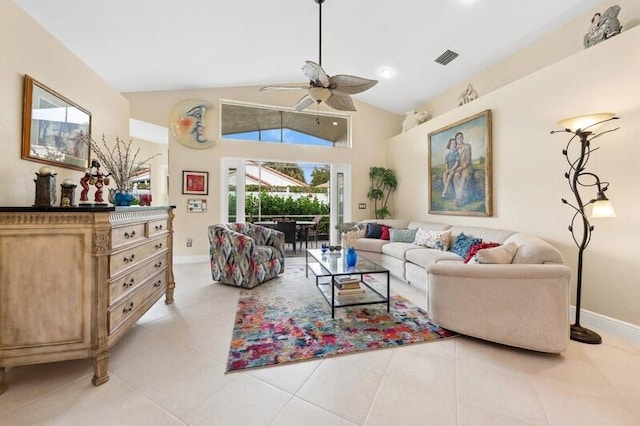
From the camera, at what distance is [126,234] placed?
78.2 inches

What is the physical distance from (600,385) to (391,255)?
266 centimetres

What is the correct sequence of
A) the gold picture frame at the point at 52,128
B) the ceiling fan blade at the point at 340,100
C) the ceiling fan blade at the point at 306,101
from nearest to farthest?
1. the gold picture frame at the point at 52,128
2. the ceiling fan blade at the point at 340,100
3. the ceiling fan blade at the point at 306,101

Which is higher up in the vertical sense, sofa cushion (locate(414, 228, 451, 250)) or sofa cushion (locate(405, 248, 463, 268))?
sofa cushion (locate(414, 228, 451, 250))

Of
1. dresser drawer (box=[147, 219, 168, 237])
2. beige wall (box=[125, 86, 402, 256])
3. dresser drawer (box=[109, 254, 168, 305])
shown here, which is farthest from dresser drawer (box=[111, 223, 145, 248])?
beige wall (box=[125, 86, 402, 256])

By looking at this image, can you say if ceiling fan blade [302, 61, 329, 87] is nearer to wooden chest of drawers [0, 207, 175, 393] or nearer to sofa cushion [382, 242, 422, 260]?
wooden chest of drawers [0, 207, 175, 393]

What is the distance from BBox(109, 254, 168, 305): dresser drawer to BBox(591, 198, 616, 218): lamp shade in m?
3.79

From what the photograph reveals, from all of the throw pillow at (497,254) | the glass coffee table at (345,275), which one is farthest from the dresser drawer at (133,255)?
the throw pillow at (497,254)

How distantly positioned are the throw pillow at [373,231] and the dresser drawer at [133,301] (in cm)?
349

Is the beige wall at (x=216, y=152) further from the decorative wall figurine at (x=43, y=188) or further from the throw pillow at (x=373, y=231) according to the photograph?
the decorative wall figurine at (x=43, y=188)

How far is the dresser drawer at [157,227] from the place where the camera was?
8.02 ft

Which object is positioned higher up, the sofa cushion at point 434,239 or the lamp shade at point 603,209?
the lamp shade at point 603,209

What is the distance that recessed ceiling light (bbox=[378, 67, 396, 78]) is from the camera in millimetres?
4547

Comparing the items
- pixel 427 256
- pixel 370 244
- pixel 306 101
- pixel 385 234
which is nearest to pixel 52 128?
pixel 306 101

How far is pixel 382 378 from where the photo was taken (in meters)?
1.76
